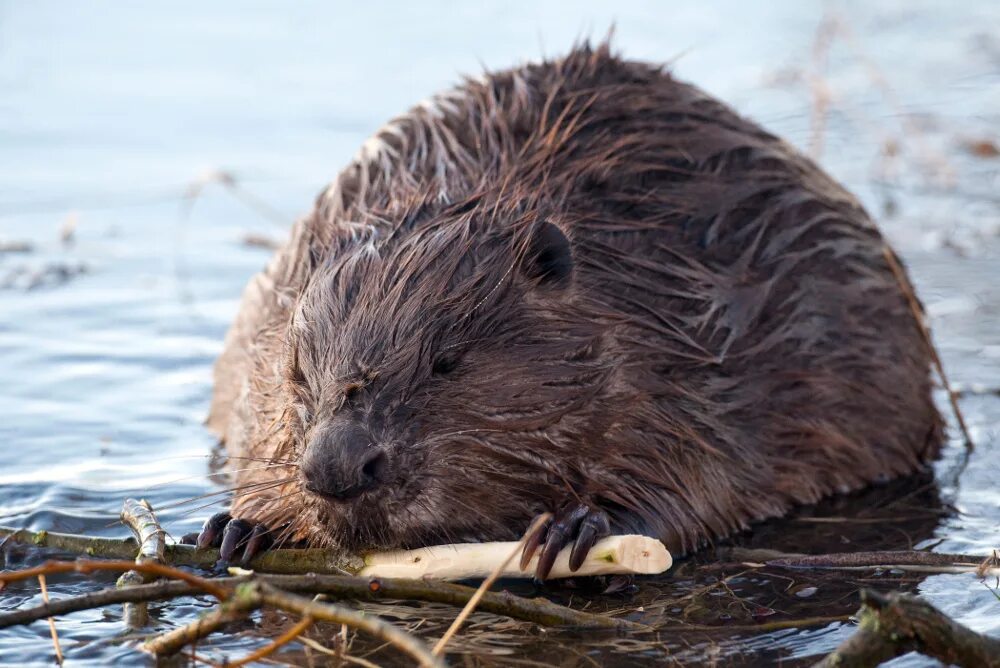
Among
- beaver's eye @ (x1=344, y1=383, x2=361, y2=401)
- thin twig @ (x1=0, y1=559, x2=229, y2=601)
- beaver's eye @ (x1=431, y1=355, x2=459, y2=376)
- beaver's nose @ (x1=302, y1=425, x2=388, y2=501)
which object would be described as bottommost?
thin twig @ (x1=0, y1=559, x2=229, y2=601)

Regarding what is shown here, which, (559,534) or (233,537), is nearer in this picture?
(559,534)

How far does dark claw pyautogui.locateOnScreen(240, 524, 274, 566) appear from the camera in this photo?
147 inches

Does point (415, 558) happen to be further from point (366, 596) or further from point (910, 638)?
point (910, 638)

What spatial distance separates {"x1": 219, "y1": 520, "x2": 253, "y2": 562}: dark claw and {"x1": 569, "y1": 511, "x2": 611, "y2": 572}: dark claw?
0.75m

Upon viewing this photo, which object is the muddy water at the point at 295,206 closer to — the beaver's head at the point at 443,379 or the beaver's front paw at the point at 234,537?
the beaver's front paw at the point at 234,537

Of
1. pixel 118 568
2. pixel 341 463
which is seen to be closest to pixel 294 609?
pixel 118 568

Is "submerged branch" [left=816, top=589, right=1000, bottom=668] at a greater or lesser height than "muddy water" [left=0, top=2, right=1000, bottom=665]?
lesser

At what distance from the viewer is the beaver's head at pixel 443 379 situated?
3422 millimetres

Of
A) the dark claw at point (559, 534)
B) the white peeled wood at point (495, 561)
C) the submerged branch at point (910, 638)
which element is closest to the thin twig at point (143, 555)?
the white peeled wood at point (495, 561)

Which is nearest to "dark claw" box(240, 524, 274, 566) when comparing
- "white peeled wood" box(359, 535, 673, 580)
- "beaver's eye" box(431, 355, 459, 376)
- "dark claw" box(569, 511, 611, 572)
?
"white peeled wood" box(359, 535, 673, 580)

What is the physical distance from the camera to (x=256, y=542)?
12.4ft

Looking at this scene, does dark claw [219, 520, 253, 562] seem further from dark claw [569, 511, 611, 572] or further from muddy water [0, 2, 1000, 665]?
dark claw [569, 511, 611, 572]

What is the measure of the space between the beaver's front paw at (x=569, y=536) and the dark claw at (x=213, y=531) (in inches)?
28.8

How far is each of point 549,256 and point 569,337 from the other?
19 centimetres
